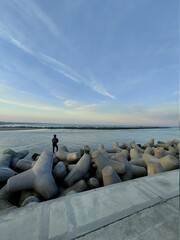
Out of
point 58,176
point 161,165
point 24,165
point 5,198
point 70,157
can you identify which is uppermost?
point 161,165

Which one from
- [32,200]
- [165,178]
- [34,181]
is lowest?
[32,200]

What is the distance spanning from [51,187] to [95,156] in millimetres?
1704

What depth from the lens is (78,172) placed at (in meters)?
4.43

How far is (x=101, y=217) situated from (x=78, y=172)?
2587 millimetres

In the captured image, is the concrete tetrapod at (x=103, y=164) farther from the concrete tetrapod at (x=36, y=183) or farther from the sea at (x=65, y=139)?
the sea at (x=65, y=139)

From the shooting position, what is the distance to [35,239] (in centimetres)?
158

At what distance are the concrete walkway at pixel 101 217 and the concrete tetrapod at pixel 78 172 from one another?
1.84m

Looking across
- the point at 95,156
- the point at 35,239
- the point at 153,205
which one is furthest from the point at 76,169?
the point at 35,239

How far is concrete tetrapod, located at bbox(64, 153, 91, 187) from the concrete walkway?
1.84 metres

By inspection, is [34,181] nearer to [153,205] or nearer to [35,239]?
[35,239]

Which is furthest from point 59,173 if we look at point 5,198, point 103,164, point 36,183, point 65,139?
point 65,139

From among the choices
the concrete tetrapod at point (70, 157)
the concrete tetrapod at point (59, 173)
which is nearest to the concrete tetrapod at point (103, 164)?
the concrete tetrapod at point (59, 173)

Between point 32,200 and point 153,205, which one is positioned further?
point 32,200

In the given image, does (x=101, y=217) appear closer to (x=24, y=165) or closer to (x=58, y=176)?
(x=58, y=176)
